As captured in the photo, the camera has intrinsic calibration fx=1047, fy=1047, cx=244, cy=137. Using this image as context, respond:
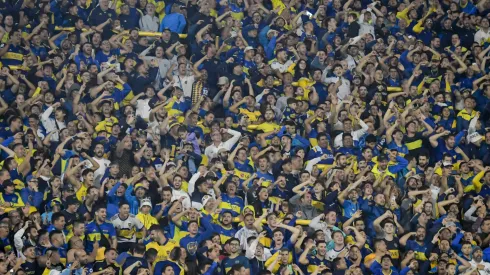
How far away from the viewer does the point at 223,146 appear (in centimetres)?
1681

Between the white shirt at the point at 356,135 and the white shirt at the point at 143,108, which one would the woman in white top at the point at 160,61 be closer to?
the white shirt at the point at 143,108

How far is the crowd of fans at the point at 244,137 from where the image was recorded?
15.2 metres

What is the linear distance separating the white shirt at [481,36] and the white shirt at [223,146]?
563cm

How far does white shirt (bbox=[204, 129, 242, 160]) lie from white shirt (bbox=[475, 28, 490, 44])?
563 cm

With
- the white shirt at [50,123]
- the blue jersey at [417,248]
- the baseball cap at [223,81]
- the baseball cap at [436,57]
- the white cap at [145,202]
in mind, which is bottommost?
the blue jersey at [417,248]

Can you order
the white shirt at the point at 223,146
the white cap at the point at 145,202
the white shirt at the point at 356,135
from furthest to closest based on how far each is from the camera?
1. the white shirt at the point at 356,135
2. the white shirt at the point at 223,146
3. the white cap at the point at 145,202

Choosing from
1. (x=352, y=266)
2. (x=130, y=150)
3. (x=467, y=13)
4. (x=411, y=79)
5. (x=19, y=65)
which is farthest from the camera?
(x=467, y=13)

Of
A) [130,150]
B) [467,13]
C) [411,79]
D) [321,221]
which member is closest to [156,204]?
[130,150]

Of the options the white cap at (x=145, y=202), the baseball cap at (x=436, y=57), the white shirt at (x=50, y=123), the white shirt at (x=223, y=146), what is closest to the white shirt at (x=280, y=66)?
the white shirt at (x=223, y=146)

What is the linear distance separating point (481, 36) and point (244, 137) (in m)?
5.73

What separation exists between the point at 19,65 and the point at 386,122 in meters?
A: 6.28

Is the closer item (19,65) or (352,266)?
(352,266)

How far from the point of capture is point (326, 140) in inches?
682

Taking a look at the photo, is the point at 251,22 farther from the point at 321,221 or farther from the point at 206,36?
the point at 321,221
